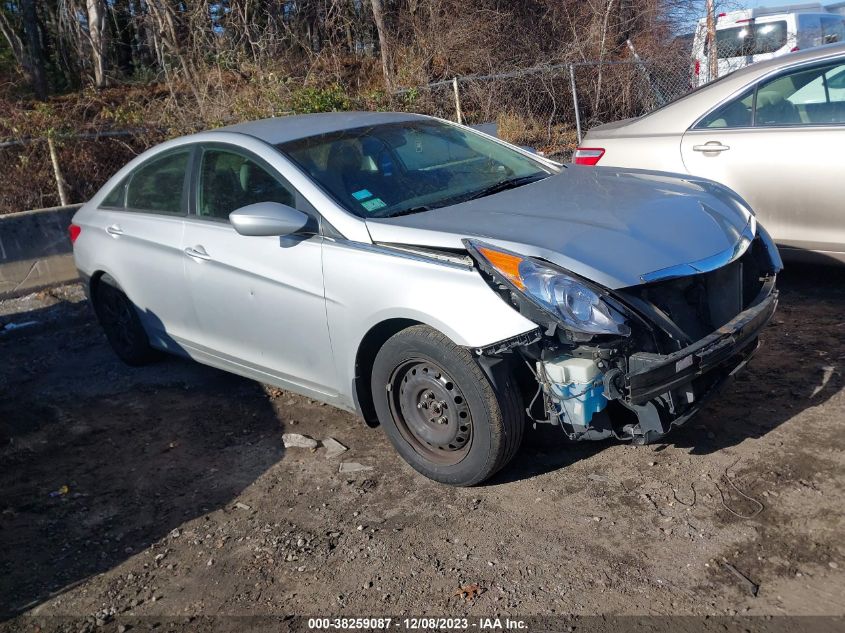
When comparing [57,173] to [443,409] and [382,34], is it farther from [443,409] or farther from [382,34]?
[382,34]

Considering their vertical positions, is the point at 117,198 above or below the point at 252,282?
above

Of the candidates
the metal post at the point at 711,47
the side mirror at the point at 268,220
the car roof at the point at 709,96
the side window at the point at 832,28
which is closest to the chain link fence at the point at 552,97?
the metal post at the point at 711,47

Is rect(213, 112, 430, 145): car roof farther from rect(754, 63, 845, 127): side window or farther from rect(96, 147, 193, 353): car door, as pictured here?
rect(754, 63, 845, 127): side window

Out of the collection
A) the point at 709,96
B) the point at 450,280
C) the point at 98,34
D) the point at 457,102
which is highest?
the point at 98,34

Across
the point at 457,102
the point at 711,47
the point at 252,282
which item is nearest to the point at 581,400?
the point at 252,282

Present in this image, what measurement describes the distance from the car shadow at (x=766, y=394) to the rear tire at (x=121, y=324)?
3058 millimetres

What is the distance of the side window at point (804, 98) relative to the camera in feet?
18.5

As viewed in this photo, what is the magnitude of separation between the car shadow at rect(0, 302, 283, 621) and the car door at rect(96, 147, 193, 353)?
0.49 meters

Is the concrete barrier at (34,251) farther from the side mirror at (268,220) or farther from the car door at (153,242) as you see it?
the side mirror at (268,220)

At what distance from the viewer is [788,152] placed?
222 inches

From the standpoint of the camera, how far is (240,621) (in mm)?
3283

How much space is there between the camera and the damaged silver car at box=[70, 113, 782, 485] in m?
3.56

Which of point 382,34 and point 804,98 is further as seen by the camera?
point 382,34

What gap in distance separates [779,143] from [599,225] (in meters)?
2.50
